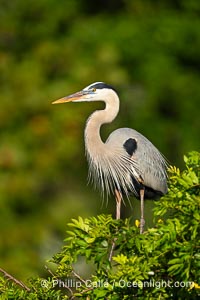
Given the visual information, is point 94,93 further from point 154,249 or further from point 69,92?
point 69,92

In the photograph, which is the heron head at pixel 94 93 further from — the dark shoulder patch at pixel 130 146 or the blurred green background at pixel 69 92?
the blurred green background at pixel 69 92

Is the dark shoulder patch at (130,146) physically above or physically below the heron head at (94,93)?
below

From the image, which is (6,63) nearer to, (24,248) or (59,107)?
(59,107)

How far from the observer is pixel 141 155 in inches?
285

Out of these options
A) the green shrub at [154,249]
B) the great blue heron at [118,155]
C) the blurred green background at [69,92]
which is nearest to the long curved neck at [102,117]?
the great blue heron at [118,155]

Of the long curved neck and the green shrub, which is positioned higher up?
the long curved neck

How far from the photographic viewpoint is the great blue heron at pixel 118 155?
7.23m

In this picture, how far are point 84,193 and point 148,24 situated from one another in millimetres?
2686

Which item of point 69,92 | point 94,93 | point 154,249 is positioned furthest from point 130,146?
point 69,92

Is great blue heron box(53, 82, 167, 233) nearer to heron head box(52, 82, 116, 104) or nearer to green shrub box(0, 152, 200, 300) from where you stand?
heron head box(52, 82, 116, 104)

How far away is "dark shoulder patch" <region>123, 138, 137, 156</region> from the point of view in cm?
726

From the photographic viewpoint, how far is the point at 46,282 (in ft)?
17.9

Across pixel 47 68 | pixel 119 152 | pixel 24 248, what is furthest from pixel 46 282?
pixel 47 68

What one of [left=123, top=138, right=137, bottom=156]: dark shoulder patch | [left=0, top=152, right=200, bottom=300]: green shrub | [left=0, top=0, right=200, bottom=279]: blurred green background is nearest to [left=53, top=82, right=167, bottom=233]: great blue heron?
[left=123, top=138, right=137, bottom=156]: dark shoulder patch
